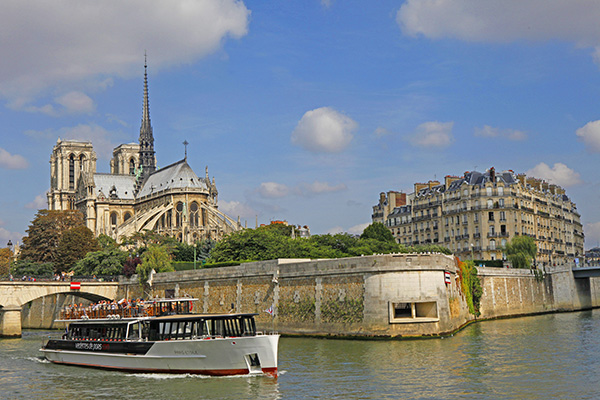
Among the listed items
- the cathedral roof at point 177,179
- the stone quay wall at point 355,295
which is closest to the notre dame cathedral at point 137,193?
the cathedral roof at point 177,179

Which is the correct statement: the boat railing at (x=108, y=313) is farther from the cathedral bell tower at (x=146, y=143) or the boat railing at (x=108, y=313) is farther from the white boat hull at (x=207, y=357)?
the cathedral bell tower at (x=146, y=143)

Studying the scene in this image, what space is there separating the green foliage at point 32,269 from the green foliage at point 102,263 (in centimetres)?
443

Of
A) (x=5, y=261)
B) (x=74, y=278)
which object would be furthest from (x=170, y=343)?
(x=5, y=261)

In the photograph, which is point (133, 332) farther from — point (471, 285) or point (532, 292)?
point (532, 292)

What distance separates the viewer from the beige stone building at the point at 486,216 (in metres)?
86.5

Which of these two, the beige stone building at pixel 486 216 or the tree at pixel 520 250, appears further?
the beige stone building at pixel 486 216

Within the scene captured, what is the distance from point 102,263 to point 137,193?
68072 millimetres

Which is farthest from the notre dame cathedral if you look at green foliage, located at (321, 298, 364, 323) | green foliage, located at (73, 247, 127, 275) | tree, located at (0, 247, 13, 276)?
green foliage, located at (321, 298, 364, 323)

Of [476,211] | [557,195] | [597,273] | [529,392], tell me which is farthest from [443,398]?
[557,195]

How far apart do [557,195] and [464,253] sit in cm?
2545

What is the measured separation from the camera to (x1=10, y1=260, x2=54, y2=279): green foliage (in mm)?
78719

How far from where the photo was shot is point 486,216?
86.5 m

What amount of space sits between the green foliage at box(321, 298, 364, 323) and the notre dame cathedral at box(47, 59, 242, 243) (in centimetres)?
7018

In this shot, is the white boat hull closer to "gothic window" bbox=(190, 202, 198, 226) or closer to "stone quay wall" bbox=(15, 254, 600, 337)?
"stone quay wall" bbox=(15, 254, 600, 337)
